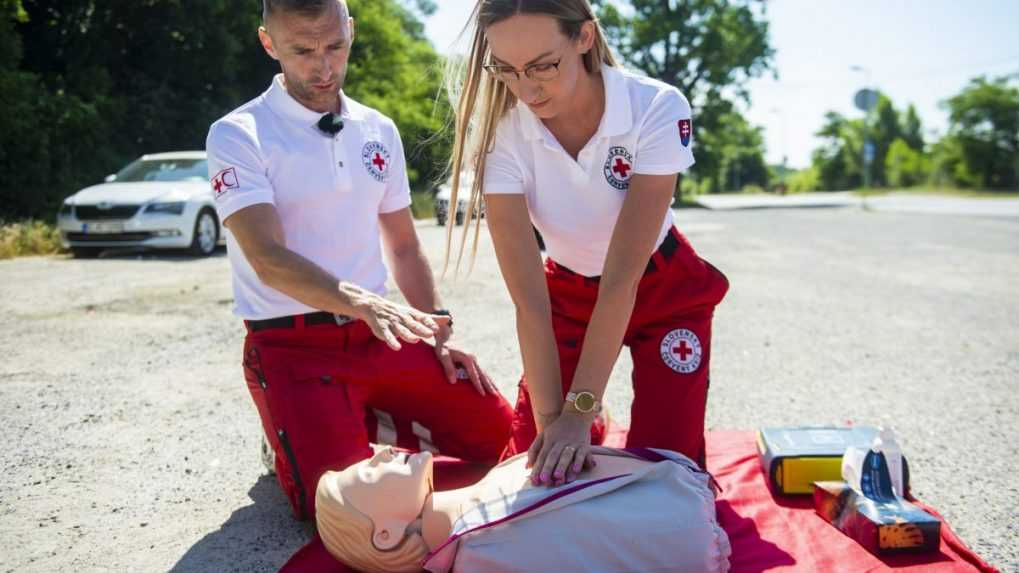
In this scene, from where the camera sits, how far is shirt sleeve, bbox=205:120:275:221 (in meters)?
2.68

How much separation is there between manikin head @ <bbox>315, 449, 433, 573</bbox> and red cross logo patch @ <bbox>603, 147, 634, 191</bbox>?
1.01 m

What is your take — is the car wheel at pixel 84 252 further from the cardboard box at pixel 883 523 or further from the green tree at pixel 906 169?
the green tree at pixel 906 169

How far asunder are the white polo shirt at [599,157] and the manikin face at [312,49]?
72 centimetres

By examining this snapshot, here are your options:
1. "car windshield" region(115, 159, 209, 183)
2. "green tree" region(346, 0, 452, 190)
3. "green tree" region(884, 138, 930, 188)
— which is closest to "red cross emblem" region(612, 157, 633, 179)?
"car windshield" region(115, 159, 209, 183)

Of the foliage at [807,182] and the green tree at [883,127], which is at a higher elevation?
the green tree at [883,127]

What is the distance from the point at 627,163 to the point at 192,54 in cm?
1799

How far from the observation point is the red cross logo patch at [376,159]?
3006 mm

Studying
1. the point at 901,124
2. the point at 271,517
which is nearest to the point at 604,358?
the point at 271,517

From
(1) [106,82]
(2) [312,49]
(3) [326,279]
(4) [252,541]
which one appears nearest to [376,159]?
(2) [312,49]

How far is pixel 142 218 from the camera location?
9703 mm

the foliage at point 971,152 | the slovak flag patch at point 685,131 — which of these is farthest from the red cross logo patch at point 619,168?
the foliage at point 971,152

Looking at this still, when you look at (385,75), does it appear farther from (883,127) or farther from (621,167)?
(883,127)

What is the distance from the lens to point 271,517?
2.78 m

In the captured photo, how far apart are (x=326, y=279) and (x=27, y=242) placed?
32.3 feet
